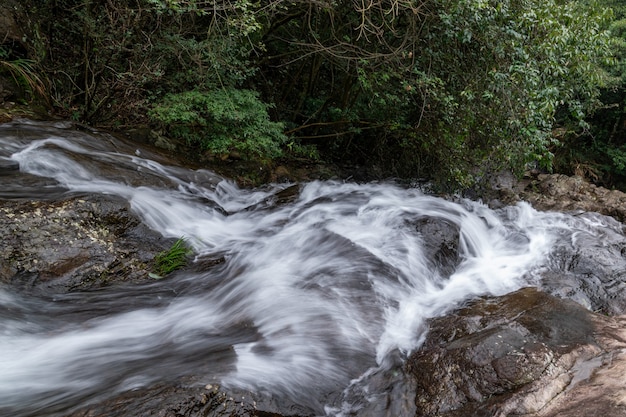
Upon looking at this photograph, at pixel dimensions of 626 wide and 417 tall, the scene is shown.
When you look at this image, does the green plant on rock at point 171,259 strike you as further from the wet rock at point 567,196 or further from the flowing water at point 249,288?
the wet rock at point 567,196

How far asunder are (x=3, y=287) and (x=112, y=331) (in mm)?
978

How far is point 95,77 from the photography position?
6305 millimetres

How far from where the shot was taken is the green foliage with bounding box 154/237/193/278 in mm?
4297

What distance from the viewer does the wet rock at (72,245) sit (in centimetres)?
366

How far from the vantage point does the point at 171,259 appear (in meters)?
4.41

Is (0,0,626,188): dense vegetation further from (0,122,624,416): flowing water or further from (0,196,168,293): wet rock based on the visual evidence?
(0,196,168,293): wet rock

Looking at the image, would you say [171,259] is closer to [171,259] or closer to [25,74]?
[171,259]

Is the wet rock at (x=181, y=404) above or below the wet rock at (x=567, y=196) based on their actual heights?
below

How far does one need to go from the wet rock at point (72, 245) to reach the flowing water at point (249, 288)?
17 cm

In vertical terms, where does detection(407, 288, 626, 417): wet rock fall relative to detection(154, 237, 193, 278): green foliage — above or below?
above

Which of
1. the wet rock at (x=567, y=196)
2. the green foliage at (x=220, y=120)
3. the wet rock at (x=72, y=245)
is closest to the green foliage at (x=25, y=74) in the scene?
the green foliage at (x=220, y=120)

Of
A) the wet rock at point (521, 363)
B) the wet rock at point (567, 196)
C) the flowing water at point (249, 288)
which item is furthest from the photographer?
the wet rock at point (567, 196)

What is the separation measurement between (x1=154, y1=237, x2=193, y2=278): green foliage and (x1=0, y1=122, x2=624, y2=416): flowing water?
143 millimetres

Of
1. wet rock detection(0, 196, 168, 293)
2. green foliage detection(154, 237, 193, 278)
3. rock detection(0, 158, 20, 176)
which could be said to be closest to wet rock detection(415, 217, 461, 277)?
green foliage detection(154, 237, 193, 278)
